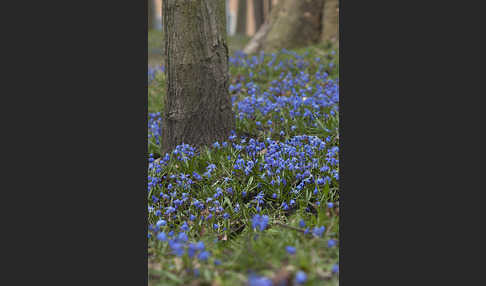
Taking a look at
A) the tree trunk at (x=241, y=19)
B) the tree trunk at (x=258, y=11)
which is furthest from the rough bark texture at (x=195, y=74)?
the tree trunk at (x=241, y=19)

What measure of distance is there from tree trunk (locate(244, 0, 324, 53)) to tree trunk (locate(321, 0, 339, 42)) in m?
0.14

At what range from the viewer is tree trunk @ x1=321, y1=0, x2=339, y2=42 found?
9.05 meters

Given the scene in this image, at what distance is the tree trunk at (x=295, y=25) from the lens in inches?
359

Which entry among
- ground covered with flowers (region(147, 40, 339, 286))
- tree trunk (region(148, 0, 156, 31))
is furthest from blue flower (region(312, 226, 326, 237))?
tree trunk (region(148, 0, 156, 31))

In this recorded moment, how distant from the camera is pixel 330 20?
30.1ft

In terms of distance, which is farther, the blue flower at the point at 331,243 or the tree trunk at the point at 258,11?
the tree trunk at the point at 258,11

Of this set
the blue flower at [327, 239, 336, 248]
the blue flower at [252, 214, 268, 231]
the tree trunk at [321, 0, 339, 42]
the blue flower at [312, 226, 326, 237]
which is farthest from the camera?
the tree trunk at [321, 0, 339, 42]

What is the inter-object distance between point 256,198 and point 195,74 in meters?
1.44

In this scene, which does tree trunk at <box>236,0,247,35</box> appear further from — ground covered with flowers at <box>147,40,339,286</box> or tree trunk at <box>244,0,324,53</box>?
ground covered with flowers at <box>147,40,339,286</box>

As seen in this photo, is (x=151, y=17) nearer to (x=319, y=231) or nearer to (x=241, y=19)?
(x=241, y=19)

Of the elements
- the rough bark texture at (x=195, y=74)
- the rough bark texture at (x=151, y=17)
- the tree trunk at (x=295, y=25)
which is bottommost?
the rough bark texture at (x=195, y=74)

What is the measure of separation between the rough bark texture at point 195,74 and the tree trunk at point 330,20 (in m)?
5.51

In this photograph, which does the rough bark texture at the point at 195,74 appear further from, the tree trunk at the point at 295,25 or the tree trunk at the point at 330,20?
the tree trunk at the point at 330,20

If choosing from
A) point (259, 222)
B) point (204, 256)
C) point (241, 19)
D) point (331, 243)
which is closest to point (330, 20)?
point (259, 222)
